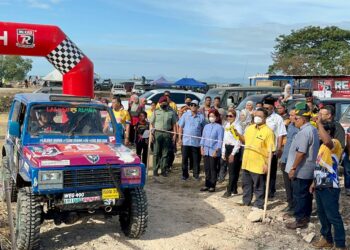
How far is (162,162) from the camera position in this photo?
10125mm

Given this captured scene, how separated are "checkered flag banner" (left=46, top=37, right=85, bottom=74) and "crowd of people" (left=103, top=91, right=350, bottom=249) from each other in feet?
7.39

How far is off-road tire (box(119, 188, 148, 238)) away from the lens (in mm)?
5594

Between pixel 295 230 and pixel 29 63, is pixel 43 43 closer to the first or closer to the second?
pixel 295 230

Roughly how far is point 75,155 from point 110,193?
2.11 ft

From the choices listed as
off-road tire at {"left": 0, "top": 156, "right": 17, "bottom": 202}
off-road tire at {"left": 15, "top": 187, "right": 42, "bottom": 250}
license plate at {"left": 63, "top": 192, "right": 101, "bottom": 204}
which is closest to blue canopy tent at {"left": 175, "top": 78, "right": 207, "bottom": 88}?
off-road tire at {"left": 0, "top": 156, "right": 17, "bottom": 202}

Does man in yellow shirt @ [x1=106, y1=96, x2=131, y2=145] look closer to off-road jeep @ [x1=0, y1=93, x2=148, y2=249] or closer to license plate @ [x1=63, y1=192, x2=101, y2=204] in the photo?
off-road jeep @ [x1=0, y1=93, x2=148, y2=249]

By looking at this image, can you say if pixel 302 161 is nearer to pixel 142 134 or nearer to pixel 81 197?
pixel 81 197

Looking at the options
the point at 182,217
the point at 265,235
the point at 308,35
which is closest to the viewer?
the point at 265,235

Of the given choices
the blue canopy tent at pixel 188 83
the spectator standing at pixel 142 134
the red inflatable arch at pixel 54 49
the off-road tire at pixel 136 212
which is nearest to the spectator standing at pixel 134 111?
the spectator standing at pixel 142 134

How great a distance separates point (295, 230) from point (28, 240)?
381 cm

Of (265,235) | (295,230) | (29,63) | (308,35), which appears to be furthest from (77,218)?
(29,63)

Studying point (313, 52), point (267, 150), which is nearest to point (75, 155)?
point (267, 150)

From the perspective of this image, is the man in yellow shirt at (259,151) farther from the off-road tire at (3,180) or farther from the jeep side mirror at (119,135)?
the off-road tire at (3,180)

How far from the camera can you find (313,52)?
138ft
